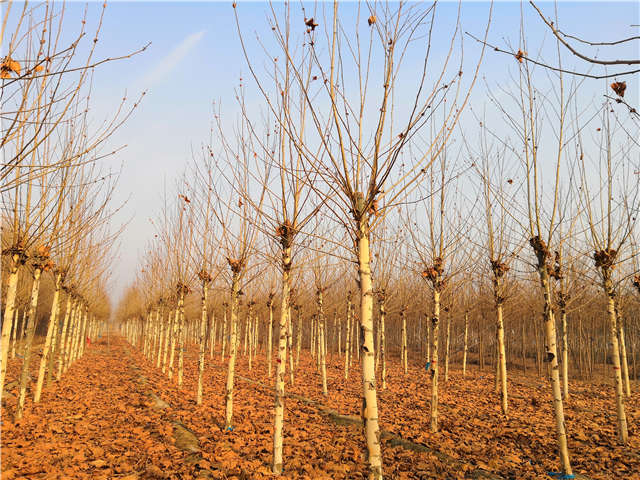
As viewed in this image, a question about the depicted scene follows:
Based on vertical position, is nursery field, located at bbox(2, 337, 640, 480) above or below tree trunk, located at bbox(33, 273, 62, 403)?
below

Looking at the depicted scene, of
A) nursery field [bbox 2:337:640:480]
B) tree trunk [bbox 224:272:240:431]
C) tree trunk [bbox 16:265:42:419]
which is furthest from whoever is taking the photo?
tree trunk [bbox 224:272:240:431]

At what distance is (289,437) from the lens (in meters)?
6.58

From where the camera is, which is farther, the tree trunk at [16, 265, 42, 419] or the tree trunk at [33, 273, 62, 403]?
the tree trunk at [33, 273, 62, 403]

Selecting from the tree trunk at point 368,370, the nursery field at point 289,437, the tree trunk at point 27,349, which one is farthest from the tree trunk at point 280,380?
the tree trunk at point 27,349

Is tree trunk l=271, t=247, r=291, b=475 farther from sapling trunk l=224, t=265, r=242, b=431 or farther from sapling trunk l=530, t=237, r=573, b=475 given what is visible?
sapling trunk l=530, t=237, r=573, b=475

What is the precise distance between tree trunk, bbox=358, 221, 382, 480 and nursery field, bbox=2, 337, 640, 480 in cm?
208

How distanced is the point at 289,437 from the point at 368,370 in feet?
13.3

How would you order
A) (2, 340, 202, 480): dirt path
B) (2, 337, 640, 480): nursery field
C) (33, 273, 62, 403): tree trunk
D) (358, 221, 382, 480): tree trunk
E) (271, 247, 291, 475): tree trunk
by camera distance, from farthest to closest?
(33, 273, 62, 403): tree trunk
(2, 337, 640, 480): nursery field
(271, 247, 291, 475): tree trunk
(2, 340, 202, 480): dirt path
(358, 221, 382, 480): tree trunk

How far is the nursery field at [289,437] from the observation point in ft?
16.6

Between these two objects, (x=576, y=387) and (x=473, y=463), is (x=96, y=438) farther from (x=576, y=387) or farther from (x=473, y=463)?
(x=576, y=387)

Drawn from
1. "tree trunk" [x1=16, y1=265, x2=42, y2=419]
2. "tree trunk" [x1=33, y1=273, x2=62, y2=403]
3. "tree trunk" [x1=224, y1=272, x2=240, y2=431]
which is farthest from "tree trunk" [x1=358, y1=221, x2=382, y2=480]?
"tree trunk" [x1=33, y1=273, x2=62, y2=403]

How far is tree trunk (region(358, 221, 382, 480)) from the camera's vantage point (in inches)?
125

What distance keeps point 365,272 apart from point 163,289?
1621 cm

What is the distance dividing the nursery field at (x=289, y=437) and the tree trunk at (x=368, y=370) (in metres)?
2.08
